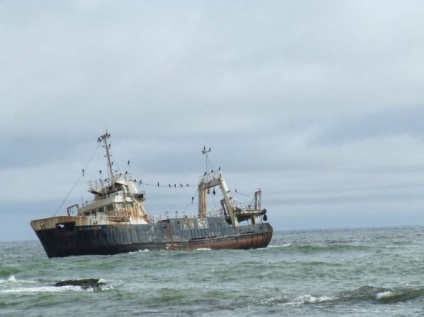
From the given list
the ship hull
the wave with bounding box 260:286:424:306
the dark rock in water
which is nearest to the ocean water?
the wave with bounding box 260:286:424:306

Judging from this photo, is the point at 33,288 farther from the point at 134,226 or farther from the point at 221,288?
the point at 134,226

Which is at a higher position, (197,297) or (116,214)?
(116,214)

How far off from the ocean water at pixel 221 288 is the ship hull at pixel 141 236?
4818mm

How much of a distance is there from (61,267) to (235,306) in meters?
22.8

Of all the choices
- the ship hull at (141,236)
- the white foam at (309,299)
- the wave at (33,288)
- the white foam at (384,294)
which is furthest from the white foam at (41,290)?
the ship hull at (141,236)

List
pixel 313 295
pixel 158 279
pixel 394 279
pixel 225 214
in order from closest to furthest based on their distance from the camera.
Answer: pixel 313 295 < pixel 394 279 < pixel 158 279 < pixel 225 214

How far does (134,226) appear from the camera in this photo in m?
54.9

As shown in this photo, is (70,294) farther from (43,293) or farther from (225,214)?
(225,214)

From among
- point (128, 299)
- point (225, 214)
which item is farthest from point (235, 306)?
point (225, 214)

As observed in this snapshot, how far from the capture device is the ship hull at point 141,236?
53000mm

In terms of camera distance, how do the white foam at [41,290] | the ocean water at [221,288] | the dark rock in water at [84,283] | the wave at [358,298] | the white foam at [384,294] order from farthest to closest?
1. the dark rock in water at [84,283]
2. the white foam at [41,290]
3. the white foam at [384,294]
4. the wave at [358,298]
5. the ocean water at [221,288]

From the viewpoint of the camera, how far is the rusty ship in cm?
5312

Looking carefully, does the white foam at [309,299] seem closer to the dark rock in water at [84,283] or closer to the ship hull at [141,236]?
the dark rock in water at [84,283]

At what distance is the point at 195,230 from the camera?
59438 mm
